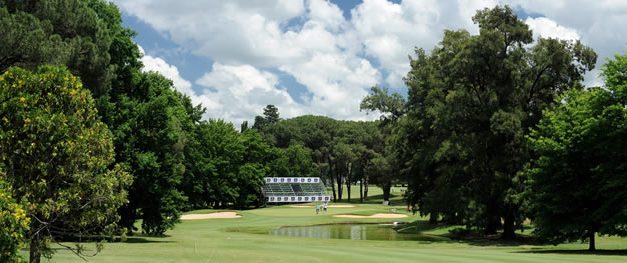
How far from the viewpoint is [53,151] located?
15.0 metres

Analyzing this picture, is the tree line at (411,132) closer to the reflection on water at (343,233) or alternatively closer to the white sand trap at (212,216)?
the reflection on water at (343,233)

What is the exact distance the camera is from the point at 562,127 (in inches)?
1298

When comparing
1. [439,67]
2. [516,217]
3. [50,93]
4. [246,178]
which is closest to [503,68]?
[439,67]

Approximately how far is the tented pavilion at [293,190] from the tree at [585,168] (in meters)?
72.3

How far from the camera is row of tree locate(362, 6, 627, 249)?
31812 mm

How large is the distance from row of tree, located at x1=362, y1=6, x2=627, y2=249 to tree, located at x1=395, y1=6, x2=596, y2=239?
7cm

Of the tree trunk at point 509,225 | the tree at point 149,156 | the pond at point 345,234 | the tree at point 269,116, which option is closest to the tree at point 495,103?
the tree trunk at point 509,225

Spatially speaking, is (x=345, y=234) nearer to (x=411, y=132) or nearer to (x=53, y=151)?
(x=411, y=132)

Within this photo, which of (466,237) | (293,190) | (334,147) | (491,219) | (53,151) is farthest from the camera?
(334,147)

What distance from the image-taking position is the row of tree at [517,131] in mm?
31812

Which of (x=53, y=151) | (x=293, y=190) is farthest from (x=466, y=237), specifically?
(x=293, y=190)

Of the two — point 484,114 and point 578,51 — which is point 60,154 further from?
point 578,51

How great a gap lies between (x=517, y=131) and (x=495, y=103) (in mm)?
2847

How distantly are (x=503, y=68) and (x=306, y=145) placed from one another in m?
102
